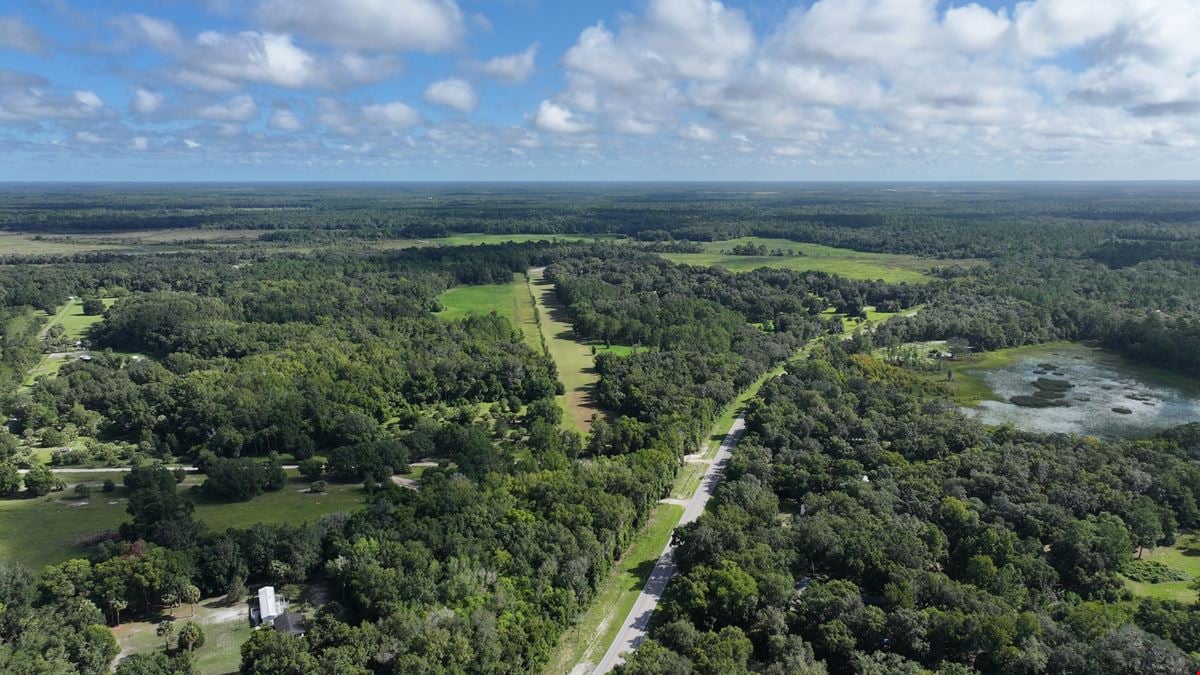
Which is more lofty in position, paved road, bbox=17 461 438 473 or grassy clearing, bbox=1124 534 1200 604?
grassy clearing, bbox=1124 534 1200 604

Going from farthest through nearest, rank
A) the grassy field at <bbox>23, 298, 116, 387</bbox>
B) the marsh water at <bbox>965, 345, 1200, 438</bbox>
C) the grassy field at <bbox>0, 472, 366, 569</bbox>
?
the grassy field at <bbox>23, 298, 116, 387</bbox>
the marsh water at <bbox>965, 345, 1200, 438</bbox>
the grassy field at <bbox>0, 472, 366, 569</bbox>

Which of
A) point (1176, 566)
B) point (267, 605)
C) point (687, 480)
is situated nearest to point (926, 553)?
point (1176, 566)

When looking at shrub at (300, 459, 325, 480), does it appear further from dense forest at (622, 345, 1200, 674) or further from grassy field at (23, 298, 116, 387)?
grassy field at (23, 298, 116, 387)

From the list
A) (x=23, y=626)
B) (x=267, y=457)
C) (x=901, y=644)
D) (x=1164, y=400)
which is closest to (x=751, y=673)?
(x=901, y=644)

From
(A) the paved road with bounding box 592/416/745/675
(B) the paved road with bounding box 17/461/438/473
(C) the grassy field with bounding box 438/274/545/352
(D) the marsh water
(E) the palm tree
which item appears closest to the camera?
(A) the paved road with bounding box 592/416/745/675

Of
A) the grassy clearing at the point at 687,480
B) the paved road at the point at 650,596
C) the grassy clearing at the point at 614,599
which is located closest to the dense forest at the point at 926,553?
the paved road at the point at 650,596

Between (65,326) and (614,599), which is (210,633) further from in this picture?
(65,326)

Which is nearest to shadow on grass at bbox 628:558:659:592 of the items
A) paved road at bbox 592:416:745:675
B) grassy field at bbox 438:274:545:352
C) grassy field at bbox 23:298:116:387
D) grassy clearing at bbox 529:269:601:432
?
paved road at bbox 592:416:745:675

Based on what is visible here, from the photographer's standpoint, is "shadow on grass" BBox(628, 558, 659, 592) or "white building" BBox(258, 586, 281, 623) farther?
"shadow on grass" BBox(628, 558, 659, 592)
